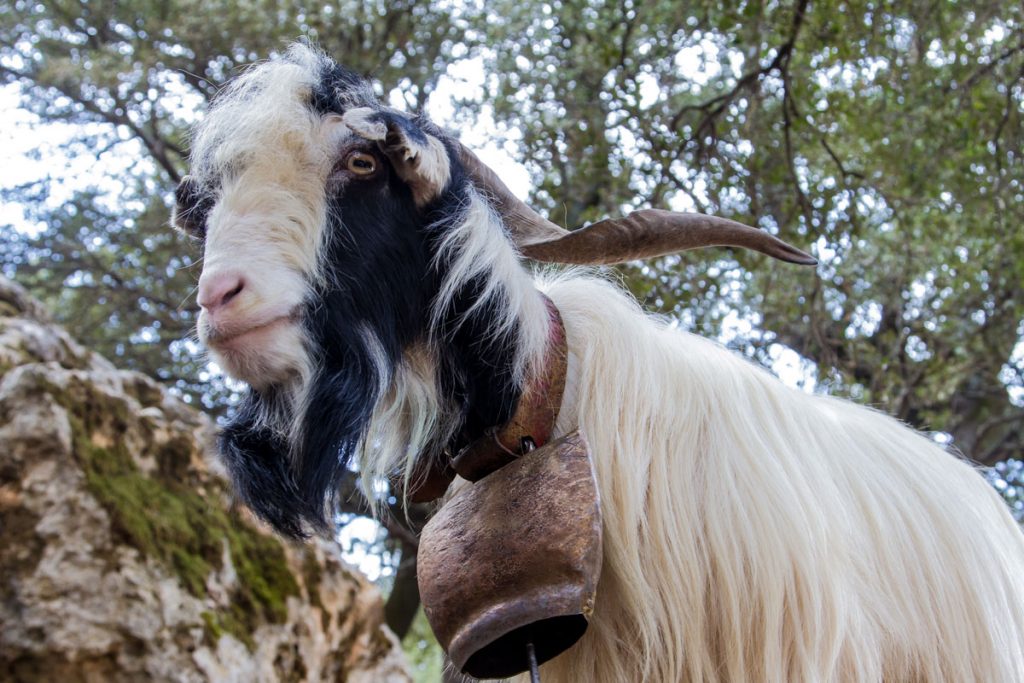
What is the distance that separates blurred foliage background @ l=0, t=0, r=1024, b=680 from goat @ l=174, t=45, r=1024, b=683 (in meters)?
2.18

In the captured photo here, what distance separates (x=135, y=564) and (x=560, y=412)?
1756 mm

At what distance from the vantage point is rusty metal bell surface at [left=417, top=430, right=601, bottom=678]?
2027 mm

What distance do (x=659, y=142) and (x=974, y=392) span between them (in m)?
4.97

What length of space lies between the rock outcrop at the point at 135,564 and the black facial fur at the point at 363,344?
102 centimetres

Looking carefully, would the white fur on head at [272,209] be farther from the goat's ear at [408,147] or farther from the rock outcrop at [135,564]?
the rock outcrop at [135,564]

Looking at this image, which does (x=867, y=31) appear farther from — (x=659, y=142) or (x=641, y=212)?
(x=641, y=212)

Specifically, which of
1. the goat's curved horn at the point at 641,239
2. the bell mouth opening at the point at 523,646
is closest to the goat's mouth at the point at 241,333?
the goat's curved horn at the point at 641,239

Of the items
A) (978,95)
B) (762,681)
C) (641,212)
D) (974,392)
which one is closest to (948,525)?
(762,681)

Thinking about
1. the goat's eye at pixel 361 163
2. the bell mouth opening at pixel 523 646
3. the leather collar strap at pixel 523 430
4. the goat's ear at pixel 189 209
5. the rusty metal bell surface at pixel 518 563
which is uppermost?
the goat's ear at pixel 189 209

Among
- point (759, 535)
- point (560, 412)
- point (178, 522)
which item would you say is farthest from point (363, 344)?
point (178, 522)

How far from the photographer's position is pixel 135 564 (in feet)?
11.2

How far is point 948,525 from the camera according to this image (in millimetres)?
2588

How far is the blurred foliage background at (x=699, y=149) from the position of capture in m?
5.60

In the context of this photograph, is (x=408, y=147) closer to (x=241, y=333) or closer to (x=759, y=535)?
(x=241, y=333)
